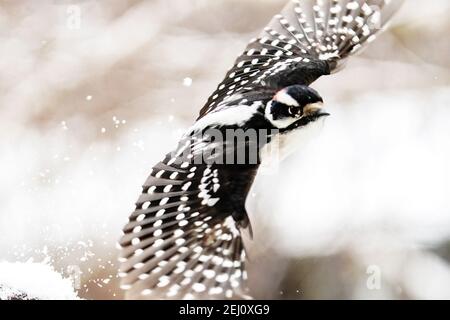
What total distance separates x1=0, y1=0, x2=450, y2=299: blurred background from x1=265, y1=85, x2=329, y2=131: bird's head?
4.2 inches

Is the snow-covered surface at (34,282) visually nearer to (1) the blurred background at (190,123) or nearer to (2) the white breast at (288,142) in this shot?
(1) the blurred background at (190,123)

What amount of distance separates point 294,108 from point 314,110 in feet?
0.16

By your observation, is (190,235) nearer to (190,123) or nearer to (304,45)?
(190,123)

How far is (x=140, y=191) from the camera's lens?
157cm

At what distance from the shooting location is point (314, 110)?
1.47 meters

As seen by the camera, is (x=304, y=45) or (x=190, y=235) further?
(x=304, y=45)

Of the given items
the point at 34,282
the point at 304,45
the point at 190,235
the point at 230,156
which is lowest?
the point at 34,282

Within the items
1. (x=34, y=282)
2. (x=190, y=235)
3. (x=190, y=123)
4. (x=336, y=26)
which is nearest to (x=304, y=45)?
(x=336, y=26)

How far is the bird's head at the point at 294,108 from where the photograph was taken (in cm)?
145

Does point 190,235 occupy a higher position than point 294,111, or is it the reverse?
point 294,111

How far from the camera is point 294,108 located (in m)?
1.45

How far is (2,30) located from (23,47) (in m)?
0.07
